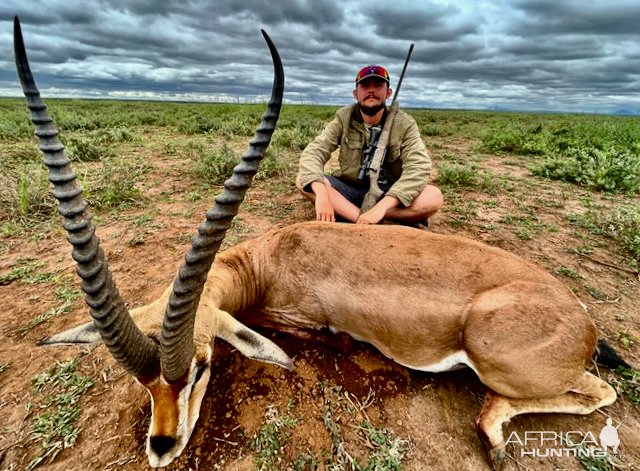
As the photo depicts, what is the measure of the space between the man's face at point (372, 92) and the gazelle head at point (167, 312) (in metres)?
3.82

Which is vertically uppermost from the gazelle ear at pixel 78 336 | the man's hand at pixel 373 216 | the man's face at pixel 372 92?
the man's face at pixel 372 92

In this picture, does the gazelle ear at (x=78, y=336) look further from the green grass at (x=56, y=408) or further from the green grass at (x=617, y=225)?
the green grass at (x=617, y=225)

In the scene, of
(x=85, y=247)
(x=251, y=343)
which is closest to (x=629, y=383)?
(x=251, y=343)

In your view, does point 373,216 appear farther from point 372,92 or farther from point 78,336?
point 78,336

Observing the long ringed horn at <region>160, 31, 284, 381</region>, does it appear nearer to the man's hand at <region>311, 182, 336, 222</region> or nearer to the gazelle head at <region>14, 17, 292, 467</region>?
the gazelle head at <region>14, 17, 292, 467</region>

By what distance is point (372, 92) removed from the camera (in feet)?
17.4

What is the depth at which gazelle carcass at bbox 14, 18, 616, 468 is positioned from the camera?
1.84 meters

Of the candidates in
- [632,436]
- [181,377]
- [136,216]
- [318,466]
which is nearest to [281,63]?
[181,377]

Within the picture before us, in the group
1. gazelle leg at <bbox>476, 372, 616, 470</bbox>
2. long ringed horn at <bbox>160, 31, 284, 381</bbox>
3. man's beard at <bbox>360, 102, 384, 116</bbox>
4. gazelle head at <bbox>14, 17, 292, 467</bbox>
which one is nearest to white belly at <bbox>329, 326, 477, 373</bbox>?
gazelle leg at <bbox>476, 372, 616, 470</bbox>

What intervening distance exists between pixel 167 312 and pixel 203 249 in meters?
0.50

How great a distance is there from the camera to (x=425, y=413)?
2.93m

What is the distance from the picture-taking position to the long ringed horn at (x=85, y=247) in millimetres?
1602

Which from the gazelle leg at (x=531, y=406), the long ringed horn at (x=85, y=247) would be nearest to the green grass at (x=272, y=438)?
the long ringed horn at (x=85, y=247)

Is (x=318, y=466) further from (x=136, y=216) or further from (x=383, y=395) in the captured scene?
(x=136, y=216)
